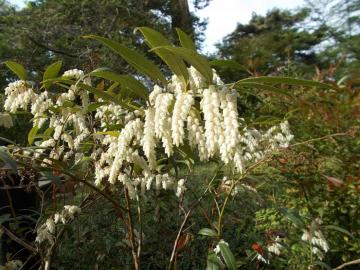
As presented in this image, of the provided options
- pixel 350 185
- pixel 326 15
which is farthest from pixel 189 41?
pixel 326 15

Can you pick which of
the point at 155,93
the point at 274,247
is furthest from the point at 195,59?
the point at 274,247

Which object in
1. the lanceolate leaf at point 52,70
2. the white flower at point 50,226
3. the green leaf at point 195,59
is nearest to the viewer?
the green leaf at point 195,59

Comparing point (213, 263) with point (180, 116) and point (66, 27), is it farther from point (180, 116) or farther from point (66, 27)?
point (66, 27)

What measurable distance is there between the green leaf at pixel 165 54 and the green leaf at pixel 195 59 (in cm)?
6

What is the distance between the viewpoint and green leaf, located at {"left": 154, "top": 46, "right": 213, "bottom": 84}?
949 millimetres

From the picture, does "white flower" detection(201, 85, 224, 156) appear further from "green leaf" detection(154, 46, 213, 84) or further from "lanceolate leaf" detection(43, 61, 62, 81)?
"lanceolate leaf" detection(43, 61, 62, 81)

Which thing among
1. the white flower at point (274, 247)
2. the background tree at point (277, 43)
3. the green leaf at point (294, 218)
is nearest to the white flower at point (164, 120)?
the green leaf at point (294, 218)

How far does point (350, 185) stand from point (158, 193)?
3.97 feet

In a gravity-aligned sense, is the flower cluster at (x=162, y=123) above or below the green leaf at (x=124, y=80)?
below

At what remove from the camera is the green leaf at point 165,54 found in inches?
41.9

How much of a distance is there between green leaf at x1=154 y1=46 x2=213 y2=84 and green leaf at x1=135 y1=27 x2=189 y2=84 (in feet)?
0.20

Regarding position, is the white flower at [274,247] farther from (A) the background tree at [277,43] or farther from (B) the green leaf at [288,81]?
(A) the background tree at [277,43]

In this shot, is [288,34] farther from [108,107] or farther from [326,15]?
[108,107]

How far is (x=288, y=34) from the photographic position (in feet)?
70.7
